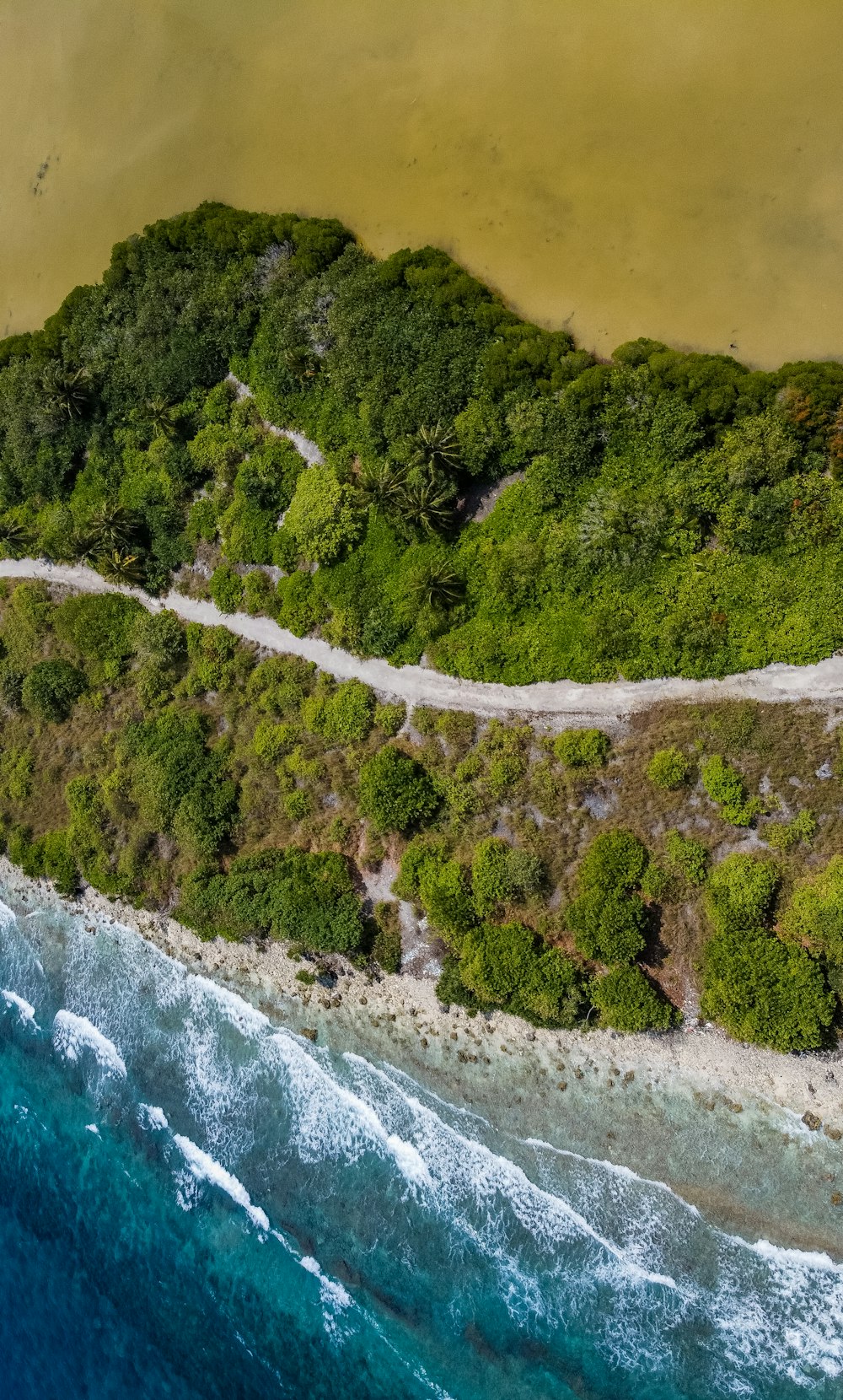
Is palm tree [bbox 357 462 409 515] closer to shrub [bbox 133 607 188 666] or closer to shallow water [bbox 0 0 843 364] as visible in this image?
shallow water [bbox 0 0 843 364]

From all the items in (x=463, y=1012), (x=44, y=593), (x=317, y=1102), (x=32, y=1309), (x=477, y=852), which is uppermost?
(x=44, y=593)

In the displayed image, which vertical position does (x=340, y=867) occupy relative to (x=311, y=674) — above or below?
below

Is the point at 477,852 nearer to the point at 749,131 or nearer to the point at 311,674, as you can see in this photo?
the point at 311,674

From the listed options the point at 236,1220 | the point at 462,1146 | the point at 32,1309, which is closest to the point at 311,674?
the point at 462,1146

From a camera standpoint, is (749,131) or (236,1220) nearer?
(749,131)

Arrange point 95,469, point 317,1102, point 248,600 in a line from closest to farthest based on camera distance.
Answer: point 317,1102, point 248,600, point 95,469

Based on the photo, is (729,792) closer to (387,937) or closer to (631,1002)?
(631,1002)

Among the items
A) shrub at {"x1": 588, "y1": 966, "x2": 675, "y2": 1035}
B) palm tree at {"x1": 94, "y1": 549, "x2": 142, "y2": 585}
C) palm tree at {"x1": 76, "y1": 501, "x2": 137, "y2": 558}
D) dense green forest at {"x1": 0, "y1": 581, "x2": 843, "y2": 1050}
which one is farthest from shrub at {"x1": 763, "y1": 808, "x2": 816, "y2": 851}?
palm tree at {"x1": 76, "y1": 501, "x2": 137, "y2": 558}

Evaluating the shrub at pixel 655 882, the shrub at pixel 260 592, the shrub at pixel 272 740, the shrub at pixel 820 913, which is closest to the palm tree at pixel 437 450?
the shrub at pixel 260 592
